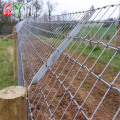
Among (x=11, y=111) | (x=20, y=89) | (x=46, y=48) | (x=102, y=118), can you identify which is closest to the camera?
(x=11, y=111)

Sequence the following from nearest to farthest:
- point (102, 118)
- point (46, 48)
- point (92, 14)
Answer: point (92, 14), point (46, 48), point (102, 118)

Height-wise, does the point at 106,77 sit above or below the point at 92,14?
below

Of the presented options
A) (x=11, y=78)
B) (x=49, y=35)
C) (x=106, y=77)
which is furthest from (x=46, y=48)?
(x=11, y=78)

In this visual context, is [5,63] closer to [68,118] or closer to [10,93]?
[68,118]

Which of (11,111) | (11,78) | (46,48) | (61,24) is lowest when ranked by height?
(11,78)

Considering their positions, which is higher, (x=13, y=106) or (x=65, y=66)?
(x=65, y=66)

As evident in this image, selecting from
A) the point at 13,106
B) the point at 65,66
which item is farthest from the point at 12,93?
the point at 65,66

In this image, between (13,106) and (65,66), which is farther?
(65,66)

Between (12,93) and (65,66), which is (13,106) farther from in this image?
(65,66)

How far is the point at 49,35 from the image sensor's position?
2291 millimetres

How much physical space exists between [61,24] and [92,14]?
61 cm

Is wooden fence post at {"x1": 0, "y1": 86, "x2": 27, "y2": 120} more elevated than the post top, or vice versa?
the post top

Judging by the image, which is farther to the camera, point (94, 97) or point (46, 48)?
point (94, 97)

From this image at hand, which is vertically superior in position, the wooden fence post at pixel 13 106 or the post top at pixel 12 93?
the post top at pixel 12 93
